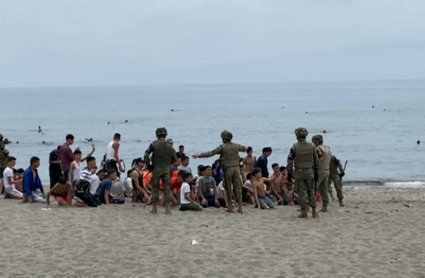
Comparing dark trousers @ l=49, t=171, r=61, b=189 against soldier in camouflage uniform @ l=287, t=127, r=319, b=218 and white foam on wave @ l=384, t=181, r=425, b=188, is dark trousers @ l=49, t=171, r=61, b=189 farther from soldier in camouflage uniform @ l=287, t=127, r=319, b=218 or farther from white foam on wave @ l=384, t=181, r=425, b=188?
white foam on wave @ l=384, t=181, r=425, b=188

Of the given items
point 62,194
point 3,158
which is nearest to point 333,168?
point 62,194

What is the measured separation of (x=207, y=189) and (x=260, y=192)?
1.18 metres

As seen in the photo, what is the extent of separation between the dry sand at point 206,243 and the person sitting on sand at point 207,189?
0.41m

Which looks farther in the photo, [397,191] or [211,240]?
[397,191]

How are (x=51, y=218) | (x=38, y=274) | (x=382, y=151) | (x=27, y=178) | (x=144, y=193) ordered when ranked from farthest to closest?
1. (x=382, y=151)
2. (x=144, y=193)
3. (x=27, y=178)
4. (x=51, y=218)
5. (x=38, y=274)

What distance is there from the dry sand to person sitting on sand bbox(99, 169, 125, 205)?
390 millimetres

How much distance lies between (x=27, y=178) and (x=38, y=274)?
213 inches

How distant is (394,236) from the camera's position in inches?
415

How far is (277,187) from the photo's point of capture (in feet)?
46.7

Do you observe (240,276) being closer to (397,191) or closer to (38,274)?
(38,274)

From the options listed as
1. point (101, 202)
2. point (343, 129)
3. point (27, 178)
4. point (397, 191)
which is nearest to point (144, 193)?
point (101, 202)

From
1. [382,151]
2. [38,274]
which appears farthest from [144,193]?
[382,151]

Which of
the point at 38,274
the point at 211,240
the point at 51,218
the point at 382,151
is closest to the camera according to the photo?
the point at 38,274

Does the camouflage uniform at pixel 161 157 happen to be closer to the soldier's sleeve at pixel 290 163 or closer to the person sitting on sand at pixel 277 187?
the soldier's sleeve at pixel 290 163
